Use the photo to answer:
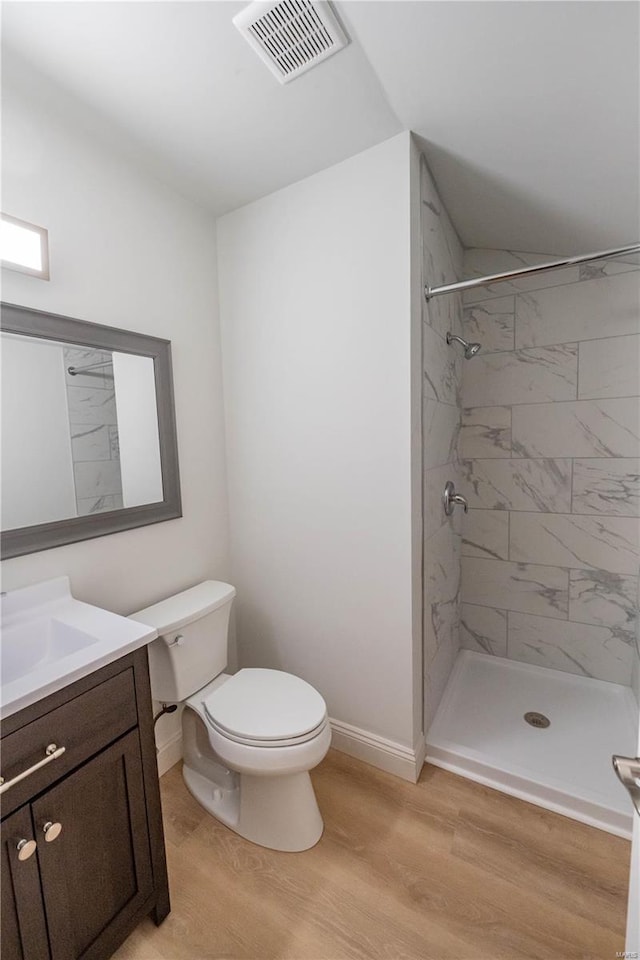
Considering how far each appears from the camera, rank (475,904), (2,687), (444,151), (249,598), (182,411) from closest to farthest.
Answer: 1. (2,687)
2. (475,904)
3. (444,151)
4. (182,411)
5. (249,598)

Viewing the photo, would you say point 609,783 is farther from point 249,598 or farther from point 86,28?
point 86,28

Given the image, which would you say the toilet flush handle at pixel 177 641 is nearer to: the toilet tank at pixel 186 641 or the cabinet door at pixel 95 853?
the toilet tank at pixel 186 641

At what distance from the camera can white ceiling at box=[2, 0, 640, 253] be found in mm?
1000

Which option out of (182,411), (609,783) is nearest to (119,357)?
(182,411)

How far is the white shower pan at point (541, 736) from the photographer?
151 centimetres

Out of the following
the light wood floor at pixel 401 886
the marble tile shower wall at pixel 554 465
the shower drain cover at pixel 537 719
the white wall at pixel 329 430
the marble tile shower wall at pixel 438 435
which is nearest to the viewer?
the light wood floor at pixel 401 886

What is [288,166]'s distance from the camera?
1562 mm

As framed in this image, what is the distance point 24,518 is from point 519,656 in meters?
2.52

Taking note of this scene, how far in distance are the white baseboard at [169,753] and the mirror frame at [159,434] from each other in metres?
0.95

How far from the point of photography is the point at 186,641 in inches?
59.0

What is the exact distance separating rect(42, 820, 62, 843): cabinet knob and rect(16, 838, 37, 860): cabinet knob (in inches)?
1.4

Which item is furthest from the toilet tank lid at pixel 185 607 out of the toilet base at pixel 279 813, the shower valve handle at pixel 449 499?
the shower valve handle at pixel 449 499

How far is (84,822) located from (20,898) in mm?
145

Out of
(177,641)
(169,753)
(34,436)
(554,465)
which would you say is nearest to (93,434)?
(34,436)
